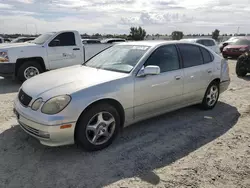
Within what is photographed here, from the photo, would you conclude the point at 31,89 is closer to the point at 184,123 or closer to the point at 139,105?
the point at 139,105

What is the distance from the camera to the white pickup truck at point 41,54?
7.67m

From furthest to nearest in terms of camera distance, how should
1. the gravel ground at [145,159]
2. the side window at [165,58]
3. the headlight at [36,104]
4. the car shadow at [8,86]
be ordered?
the car shadow at [8,86] → the side window at [165,58] → the headlight at [36,104] → the gravel ground at [145,159]

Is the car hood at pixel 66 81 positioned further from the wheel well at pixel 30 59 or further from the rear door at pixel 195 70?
the wheel well at pixel 30 59

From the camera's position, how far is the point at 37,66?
8195 mm

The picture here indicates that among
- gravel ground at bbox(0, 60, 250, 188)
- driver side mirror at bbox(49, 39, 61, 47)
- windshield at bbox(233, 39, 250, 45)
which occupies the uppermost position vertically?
driver side mirror at bbox(49, 39, 61, 47)

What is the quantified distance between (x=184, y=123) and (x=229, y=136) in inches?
33.6

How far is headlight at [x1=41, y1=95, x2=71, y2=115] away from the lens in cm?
313

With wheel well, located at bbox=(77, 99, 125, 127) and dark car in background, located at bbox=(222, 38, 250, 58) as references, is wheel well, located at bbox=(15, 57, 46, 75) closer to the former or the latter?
wheel well, located at bbox=(77, 99, 125, 127)

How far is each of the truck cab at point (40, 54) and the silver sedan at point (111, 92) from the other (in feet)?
13.3

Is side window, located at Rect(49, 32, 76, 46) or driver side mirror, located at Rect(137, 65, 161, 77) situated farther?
side window, located at Rect(49, 32, 76, 46)

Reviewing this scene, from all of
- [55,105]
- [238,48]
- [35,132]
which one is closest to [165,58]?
[55,105]

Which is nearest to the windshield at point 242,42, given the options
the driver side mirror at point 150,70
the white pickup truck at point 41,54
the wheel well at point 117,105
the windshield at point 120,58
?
the white pickup truck at point 41,54

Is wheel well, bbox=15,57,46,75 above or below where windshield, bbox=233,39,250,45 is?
below

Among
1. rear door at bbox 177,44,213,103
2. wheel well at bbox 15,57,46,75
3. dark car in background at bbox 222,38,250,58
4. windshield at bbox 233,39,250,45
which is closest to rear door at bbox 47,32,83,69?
wheel well at bbox 15,57,46,75
